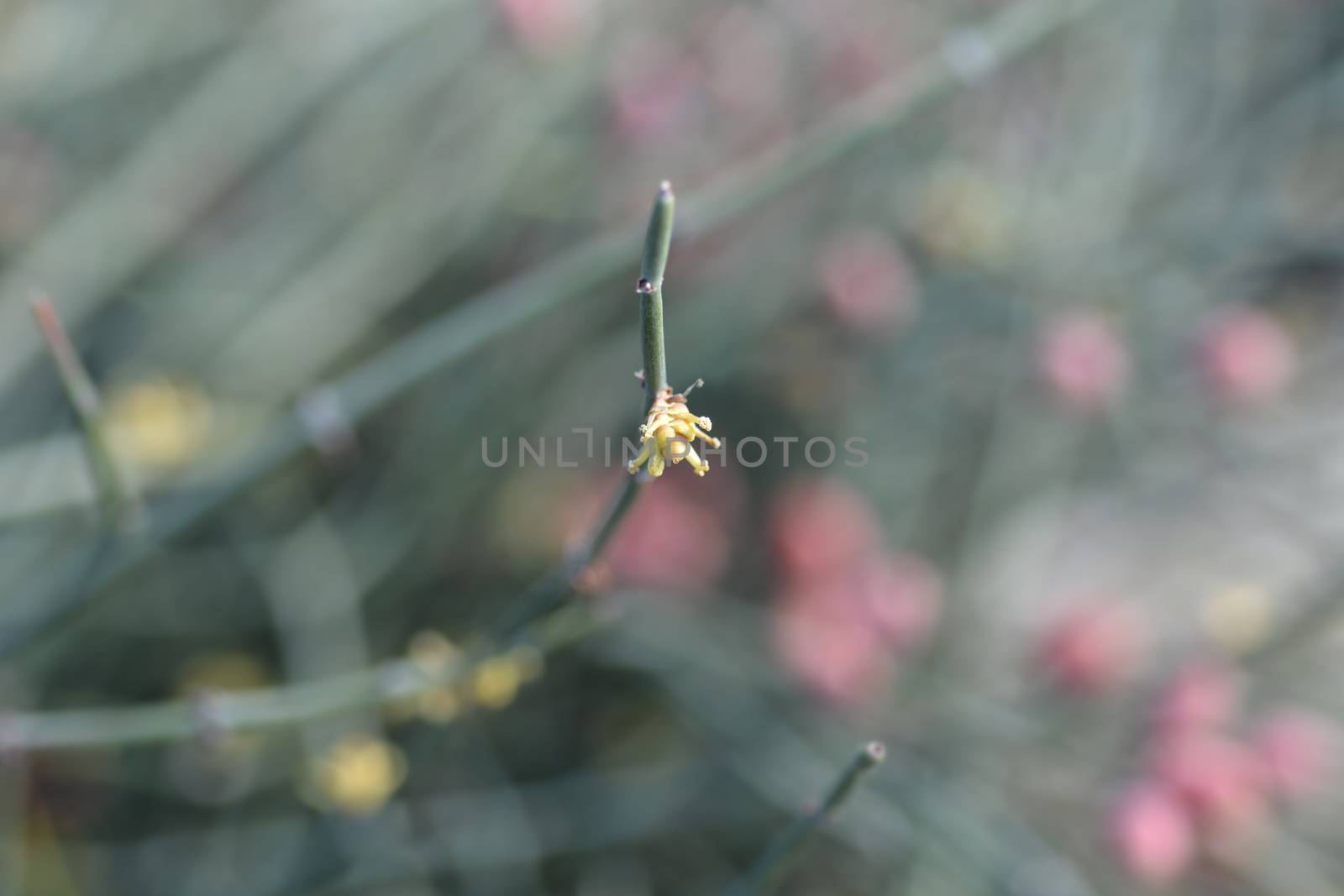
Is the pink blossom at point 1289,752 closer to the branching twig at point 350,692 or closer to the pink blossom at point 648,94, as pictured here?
the branching twig at point 350,692

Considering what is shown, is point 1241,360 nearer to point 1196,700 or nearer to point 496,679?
point 1196,700

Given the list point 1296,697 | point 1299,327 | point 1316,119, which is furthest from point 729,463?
point 1316,119

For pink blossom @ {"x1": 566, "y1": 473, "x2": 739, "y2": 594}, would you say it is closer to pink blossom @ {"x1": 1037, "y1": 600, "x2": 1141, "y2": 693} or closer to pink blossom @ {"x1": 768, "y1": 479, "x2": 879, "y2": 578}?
pink blossom @ {"x1": 768, "y1": 479, "x2": 879, "y2": 578}

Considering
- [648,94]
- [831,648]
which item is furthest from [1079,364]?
[648,94]

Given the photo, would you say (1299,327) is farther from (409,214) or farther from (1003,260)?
(409,214)

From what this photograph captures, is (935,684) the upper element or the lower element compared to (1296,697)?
lower

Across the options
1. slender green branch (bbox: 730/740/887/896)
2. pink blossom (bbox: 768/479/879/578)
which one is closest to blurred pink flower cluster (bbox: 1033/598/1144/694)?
pink blossom (bbox: 768/479/879/578)

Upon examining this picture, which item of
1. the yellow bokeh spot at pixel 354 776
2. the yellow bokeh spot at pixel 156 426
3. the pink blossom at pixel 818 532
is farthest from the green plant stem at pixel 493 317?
the pink blossom at pixel 818 532
